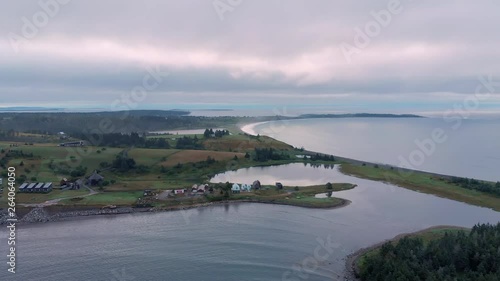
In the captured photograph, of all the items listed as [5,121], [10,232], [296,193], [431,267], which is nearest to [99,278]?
[10,232]

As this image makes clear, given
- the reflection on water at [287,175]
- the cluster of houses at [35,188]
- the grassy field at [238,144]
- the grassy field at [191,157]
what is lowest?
the cluster of houses at [35,188]

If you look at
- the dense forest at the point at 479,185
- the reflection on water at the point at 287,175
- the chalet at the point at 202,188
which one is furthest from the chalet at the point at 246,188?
the dense forest at the point at 479,185

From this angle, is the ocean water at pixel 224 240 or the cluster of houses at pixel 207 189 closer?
the ocean water at pixel 224 240

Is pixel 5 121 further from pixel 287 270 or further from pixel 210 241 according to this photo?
pixel 287 270

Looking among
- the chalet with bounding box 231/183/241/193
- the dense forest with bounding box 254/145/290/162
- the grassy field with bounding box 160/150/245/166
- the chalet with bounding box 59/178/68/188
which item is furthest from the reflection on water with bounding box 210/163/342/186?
the chalet with bounding box 59/178/68/188

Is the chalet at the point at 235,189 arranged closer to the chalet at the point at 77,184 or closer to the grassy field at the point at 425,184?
the chalet at the point at 77,184

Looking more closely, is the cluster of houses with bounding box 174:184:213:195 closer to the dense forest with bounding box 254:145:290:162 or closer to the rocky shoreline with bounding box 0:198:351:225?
the rocky shoreline with bounding box 0:198:351:225
